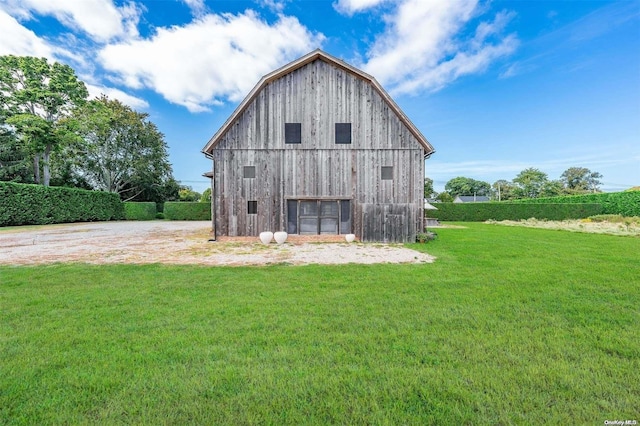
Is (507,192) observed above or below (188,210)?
above

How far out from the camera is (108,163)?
1315 inches

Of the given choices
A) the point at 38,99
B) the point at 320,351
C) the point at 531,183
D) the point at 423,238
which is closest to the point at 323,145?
the point at 423,238

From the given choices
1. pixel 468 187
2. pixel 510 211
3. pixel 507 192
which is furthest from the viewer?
pixel 468 187

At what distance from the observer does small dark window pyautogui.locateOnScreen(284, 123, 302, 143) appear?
12.7 meters

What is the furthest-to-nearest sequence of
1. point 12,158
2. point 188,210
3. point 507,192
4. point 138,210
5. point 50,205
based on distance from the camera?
point 507,192 → point 138,210 → point 188,210 → point 12,158 → point 50,205

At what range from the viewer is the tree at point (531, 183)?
62.1 meters

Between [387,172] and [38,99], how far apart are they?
3539cm

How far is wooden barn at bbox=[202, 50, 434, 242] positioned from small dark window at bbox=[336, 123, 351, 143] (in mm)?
46

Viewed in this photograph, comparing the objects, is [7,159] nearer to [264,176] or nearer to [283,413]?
[264,176]

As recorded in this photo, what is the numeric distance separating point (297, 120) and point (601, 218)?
99.6ft

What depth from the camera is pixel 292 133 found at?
12.7 metres

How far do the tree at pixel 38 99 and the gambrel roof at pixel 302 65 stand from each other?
24.8 metres

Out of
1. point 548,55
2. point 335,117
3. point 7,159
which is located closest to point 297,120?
point 335,117

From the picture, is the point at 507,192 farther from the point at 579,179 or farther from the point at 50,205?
the point at 50,205
